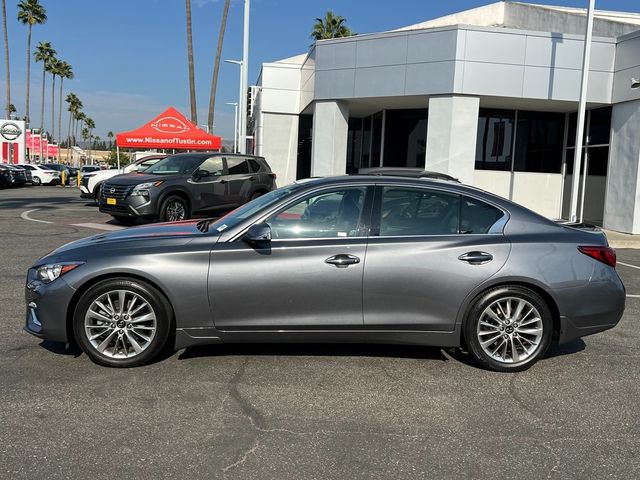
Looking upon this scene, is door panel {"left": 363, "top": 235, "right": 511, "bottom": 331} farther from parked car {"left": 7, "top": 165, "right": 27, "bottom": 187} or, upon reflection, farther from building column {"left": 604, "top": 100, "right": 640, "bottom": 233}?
parked car {"left": 7, "top": 165, "right": 27, "bottom": 187}

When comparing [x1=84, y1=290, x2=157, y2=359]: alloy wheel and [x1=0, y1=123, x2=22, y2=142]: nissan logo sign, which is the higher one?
[x1=0, y1=123, x2=22, y2=142]: nissan logo sign

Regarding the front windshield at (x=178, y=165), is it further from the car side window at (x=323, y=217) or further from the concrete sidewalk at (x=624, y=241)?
the concrete sidewalk at (x=624, y=241)

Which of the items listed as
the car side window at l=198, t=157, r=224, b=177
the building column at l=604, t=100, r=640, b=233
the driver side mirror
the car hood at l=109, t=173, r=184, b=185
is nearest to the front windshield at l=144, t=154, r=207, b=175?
the car side window at l=198, t=157, r=224, b=177

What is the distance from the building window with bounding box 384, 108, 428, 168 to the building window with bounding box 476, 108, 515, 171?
1737 mm

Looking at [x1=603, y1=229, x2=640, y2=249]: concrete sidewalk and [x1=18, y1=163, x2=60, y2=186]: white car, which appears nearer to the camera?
[x1=603, y1=229, x2=640, y2=249]: concrete sidewalk

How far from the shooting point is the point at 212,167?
1329cm

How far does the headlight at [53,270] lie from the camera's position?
4.39 m

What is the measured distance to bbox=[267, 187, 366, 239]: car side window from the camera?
457 centimetres

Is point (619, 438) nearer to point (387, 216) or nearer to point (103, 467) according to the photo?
point (387, 216)

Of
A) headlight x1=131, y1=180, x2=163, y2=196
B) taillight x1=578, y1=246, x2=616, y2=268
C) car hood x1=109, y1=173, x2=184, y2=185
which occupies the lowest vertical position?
taillight x1=578, y1=246, x2=616, y2=268

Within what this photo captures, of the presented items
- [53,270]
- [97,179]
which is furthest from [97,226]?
[53,270]

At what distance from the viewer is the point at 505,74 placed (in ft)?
52.2

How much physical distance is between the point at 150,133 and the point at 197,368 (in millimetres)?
19606

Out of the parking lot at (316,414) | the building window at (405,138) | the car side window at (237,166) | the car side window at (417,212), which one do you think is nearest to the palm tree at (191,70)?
the building window at (405,138)
